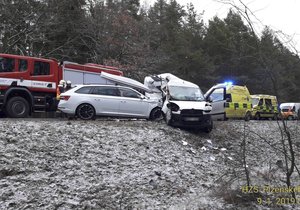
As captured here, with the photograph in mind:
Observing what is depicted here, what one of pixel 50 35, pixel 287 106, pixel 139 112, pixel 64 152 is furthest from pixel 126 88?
pixel 287 106

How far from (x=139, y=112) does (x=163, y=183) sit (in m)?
8.14

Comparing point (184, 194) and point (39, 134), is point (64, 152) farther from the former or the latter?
point (184, 194)

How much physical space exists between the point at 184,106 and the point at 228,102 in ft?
22.6

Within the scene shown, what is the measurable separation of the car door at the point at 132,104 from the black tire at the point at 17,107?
391 cm

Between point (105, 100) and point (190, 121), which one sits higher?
point (105, 100)

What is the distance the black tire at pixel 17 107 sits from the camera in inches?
658

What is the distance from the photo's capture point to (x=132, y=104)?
58.4 ft

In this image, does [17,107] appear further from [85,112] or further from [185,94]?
[185,94]

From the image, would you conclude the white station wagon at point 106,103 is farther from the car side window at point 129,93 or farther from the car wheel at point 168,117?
the car wheel at point 168,117

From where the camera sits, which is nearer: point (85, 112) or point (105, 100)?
point (85, 112)

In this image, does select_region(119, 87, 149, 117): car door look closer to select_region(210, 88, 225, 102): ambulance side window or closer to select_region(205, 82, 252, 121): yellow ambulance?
select_region(205, 82, 252, 121): yellow ambulance

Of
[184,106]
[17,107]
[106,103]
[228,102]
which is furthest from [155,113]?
[17,107]

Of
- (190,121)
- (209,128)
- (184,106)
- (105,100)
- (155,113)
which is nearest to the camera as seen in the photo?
(190,121)
